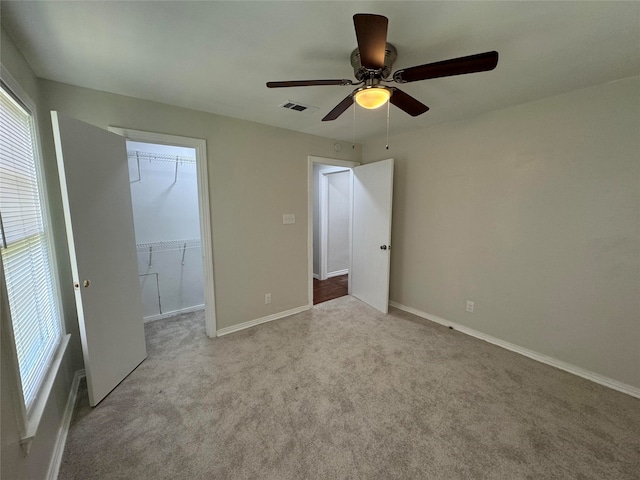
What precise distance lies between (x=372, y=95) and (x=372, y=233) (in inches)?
82.2

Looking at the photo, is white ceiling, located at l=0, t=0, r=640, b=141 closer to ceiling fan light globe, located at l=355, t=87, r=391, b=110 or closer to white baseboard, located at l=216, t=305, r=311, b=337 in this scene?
ceiling fan light globe, located at l=355, t=87, r=391, b=110

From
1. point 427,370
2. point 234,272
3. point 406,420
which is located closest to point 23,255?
point 234,272

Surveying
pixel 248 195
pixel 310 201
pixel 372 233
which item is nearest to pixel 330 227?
pixel 372 233

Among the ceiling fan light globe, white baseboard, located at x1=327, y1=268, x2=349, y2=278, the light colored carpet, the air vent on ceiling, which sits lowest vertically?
the light colored carpet

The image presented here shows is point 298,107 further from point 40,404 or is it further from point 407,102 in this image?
point 40,404

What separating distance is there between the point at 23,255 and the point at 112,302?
65 cm

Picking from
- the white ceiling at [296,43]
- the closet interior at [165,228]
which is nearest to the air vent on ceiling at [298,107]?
the white ceiling at [296,43]

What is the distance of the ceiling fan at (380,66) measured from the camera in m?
0.99

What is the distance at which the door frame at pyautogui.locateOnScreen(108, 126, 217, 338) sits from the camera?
2080 millimetres

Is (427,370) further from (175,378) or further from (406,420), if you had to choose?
(175,378)

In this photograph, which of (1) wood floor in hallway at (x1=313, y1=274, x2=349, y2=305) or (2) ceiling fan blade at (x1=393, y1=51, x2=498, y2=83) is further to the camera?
(1) wood floor in hallway at (x1=313, y1=274, x2=349, y2=305)

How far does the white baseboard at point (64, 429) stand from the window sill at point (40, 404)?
322mm

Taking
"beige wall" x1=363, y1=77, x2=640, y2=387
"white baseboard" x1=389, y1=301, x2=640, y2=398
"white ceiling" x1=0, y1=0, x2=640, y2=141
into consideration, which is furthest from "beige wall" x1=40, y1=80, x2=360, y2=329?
"white baseboard" x1=389, y1=301, x2=640, y2=398

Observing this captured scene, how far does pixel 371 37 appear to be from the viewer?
103 centimetres
